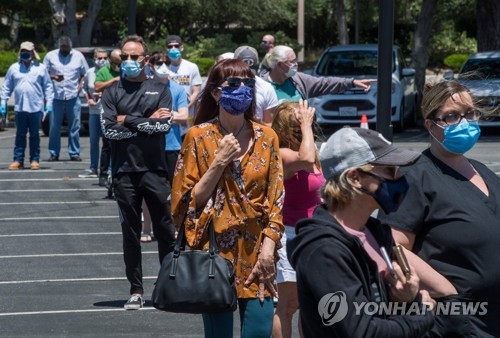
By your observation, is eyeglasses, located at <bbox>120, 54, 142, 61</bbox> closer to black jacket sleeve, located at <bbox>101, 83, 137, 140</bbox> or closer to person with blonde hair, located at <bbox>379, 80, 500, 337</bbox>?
black jacket sleeve, located at <bbox>101, 83, 137, 140</bbox>

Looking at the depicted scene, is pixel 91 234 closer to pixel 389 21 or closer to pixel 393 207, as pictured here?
pixel 389 21

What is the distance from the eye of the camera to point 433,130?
4566 mm

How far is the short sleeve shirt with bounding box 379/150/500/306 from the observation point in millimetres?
4246

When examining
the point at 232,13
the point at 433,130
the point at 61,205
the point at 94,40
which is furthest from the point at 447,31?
the point at 433,130

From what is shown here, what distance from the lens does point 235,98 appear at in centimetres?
565

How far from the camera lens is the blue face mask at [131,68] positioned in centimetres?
842

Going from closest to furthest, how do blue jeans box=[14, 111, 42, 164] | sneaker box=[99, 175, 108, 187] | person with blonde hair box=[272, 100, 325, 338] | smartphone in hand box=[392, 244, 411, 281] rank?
smartphone in hand box=[392, 244, 411, 281] → person with blonde hair box=[272, 100, 325, 338] → sneaker box=[99, 175, 108, 187] → blue jeans box=[14, 111, 42, 164]

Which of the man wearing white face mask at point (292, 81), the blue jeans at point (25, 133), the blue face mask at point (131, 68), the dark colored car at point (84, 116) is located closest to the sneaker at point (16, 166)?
the blue jeans at point (25, 133)

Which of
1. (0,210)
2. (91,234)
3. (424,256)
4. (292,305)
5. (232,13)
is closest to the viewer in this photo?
(424,256)

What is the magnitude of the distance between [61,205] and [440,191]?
1035cm

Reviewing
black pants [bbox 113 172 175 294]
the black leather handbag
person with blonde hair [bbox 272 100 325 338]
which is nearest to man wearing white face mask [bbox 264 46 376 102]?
black pants [bbox 113 172 175 294]

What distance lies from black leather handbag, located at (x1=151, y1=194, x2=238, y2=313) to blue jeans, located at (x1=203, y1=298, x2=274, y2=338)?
139mm

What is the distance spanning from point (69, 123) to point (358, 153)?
15.0 meters

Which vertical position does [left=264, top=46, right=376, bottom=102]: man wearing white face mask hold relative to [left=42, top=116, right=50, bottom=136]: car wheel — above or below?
above
